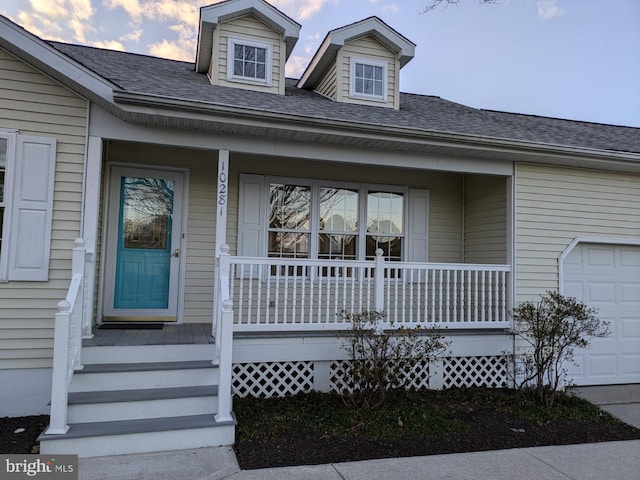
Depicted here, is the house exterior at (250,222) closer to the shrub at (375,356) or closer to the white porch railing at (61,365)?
the white porch railing at (61,365)

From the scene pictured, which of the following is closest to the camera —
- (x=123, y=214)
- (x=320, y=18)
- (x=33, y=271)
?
(x=33, y=271)

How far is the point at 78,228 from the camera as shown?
4617mm

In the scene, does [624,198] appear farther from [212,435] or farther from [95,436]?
[95,436]

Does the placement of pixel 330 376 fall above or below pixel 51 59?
below

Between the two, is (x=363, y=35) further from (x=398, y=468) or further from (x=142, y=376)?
(x=398, y=468)

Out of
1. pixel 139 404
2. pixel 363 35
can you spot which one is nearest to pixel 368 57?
pixel 363 35

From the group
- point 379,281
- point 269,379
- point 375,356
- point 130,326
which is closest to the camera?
point 375,356

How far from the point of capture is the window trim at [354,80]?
7070mm

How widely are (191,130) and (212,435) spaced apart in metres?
3.28

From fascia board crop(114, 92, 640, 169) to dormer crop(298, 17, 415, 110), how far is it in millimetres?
1967

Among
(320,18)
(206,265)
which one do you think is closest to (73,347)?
(206,265)

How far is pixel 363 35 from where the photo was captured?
23.7ft

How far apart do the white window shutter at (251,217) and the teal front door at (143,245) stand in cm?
86

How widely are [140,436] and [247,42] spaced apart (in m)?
5.68
